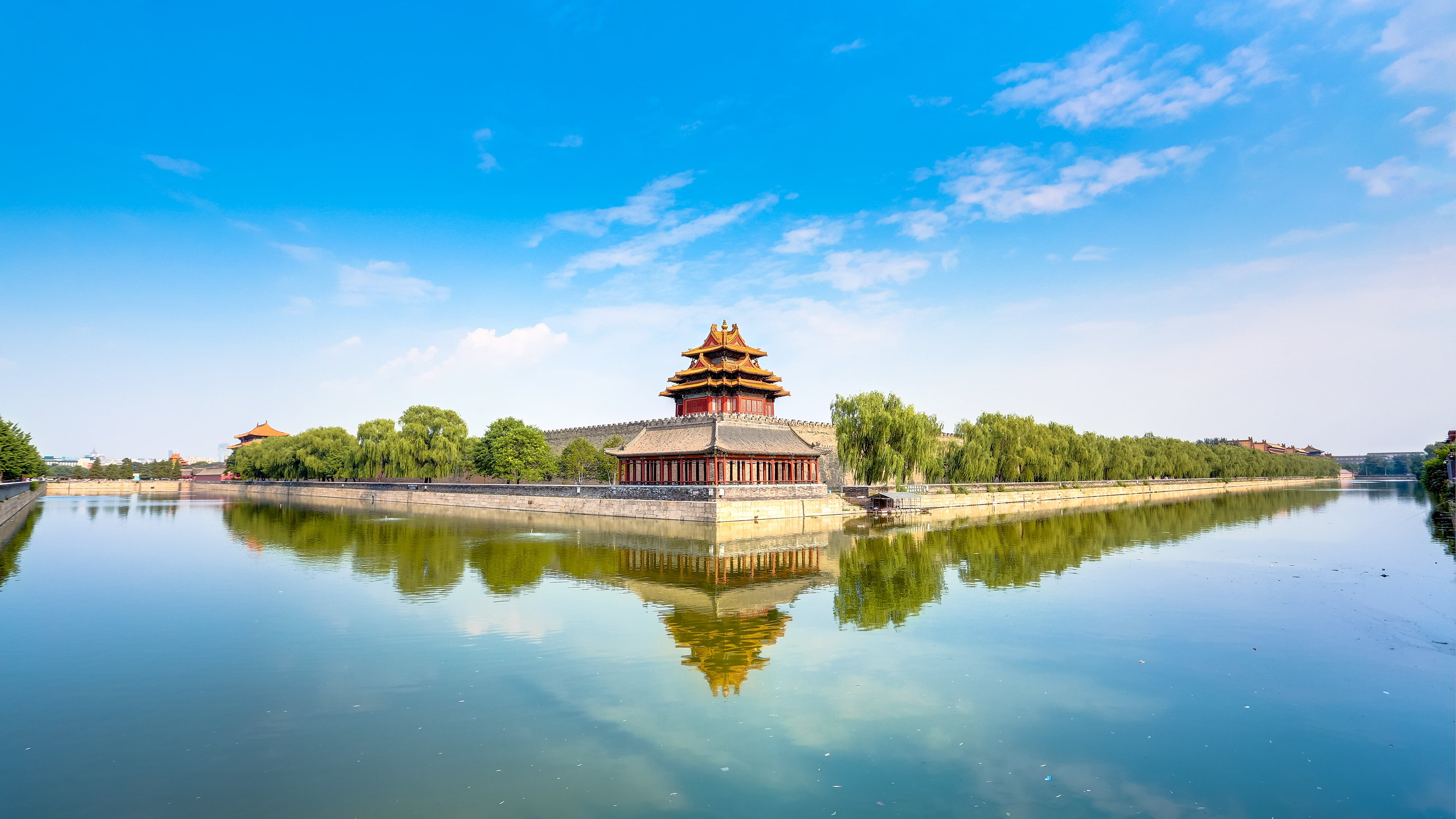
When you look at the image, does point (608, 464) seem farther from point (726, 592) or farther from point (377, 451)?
point (726, 592)

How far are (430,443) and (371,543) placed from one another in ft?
98.4

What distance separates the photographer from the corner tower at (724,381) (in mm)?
43156

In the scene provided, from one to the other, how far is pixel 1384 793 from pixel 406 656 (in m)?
12.3

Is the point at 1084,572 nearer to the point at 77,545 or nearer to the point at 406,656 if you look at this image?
the point at 406,656

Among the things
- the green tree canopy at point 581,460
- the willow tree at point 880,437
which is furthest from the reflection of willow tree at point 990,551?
the green tree canopy at point 581,460

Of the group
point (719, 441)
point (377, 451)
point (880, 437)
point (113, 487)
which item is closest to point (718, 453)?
point (719, 441)

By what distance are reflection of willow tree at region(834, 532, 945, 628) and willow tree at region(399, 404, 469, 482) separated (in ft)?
129

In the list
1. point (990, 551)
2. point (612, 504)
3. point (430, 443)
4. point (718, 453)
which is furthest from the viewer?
point (430, 443)

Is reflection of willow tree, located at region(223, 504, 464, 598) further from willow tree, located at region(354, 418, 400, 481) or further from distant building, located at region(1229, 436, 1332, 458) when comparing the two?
distant building, located at region(1229, 436, 1332, 458)

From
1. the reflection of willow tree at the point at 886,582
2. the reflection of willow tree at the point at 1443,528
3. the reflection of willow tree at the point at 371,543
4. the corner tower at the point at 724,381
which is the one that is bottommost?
the reflection of willow tree at the point at 886,582

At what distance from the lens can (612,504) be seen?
1551 inches

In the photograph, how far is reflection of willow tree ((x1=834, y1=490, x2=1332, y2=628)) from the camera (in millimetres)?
16078

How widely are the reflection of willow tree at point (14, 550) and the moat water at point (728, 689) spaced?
44cm

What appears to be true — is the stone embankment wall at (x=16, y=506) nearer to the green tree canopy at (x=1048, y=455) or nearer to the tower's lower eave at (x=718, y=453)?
the tower's lower eave at (x=718, y=453)
